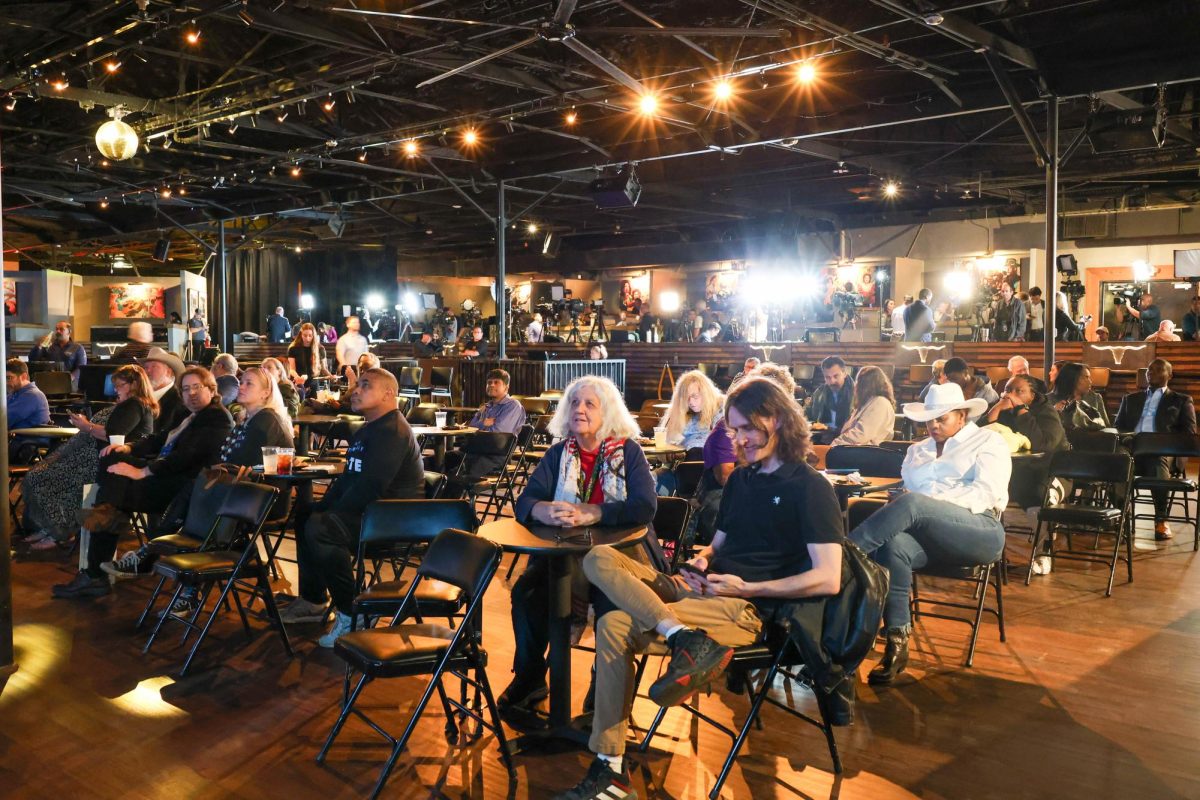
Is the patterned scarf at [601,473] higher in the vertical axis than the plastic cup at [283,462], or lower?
higher

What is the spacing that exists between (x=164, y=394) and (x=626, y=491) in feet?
13.4

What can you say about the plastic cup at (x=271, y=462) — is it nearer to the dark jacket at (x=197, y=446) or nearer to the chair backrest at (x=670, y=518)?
the dark jacket at (x=197, y=446)

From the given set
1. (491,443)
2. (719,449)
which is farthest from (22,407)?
(719,449)

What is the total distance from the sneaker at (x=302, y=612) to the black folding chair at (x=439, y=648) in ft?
5.56

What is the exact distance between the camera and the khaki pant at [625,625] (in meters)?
2.93

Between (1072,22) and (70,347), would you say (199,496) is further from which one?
(70,347)

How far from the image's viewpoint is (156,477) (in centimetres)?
557

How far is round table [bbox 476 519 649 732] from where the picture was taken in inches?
130

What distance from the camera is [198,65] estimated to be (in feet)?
34.5

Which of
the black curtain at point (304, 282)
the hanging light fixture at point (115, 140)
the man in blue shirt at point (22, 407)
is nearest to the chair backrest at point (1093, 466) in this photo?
the man in blue shirt at point (22, 407)

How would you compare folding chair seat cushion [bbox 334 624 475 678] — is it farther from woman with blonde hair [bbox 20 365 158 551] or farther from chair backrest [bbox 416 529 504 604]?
woman with blonde hair [bbox 20 365 158 551]

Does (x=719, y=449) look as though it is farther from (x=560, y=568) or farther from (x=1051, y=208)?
(x=1051, y=208)

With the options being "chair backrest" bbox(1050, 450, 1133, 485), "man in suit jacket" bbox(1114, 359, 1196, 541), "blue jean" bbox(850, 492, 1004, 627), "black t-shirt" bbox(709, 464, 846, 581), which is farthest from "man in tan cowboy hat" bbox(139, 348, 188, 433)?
"man in suit jacket" bbox(1114, 359, 1196, 541)

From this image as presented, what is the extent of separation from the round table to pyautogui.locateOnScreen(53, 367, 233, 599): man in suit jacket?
270 cm
